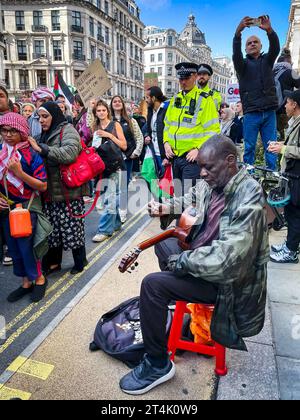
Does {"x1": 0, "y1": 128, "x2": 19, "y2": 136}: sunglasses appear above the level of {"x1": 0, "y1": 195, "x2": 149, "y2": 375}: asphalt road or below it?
above

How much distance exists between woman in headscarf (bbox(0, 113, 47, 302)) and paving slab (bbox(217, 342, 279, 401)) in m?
2.10

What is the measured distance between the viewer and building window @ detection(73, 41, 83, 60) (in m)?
47.4

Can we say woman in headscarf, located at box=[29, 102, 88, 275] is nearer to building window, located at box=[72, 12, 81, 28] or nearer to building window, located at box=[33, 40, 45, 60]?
building window, located at box=[33, 40, 45, 60]

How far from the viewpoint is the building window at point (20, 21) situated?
156ft

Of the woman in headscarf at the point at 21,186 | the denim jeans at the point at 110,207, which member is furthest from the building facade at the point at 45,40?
the woman in headscarf at the point at 21,186

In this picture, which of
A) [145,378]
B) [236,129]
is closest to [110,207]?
[145,378]

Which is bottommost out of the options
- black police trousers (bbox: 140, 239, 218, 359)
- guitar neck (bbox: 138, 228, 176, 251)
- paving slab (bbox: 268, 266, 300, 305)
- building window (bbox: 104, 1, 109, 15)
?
paving slab (bbox: 268, 266, 300, 305)

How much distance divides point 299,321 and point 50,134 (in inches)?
122

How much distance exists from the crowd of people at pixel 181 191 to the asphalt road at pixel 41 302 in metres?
0.13

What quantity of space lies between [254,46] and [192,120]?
1.74 metres

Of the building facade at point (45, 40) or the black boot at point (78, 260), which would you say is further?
the building facade at point (45, 40)

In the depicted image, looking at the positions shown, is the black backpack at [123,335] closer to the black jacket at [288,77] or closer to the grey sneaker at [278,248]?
the grey sneaker at [278,248]

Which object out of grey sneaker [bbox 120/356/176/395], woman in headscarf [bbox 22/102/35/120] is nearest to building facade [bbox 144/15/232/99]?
woman in headscarf [bbox 22/102/35/120]

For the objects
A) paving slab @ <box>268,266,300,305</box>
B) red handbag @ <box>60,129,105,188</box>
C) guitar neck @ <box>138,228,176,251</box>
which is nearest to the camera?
guitar neck @ <box>138,228,176,251</box>
